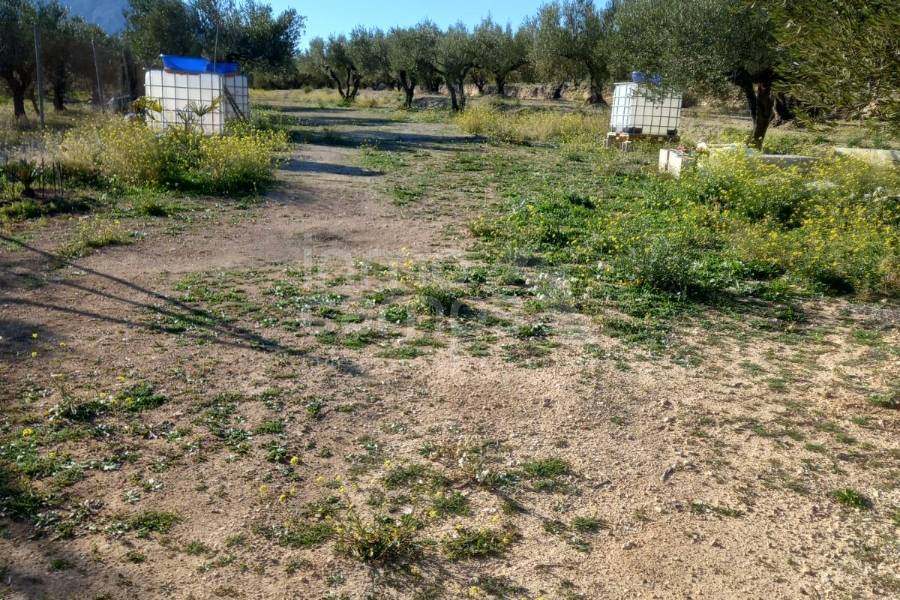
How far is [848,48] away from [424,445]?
11.9 ft

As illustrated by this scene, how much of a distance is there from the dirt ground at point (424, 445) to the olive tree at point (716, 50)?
8275 mm

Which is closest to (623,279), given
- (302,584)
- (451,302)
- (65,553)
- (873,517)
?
(451,302)

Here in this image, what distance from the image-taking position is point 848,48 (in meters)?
4.37

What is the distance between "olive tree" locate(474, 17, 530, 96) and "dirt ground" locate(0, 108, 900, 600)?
29006 millimetres

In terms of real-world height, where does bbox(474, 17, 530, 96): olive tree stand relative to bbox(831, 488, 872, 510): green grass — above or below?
above

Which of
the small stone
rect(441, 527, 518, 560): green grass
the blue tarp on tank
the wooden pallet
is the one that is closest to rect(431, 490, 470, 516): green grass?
rect(441, 527, 518, 560): green grass

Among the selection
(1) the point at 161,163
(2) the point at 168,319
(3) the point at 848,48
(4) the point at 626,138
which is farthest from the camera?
(4) the point at 626,138

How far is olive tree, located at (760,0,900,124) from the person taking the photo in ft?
13.8

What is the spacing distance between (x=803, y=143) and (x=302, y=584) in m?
16.9

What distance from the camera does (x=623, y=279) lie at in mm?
6754

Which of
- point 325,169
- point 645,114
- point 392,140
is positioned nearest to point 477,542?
point 325,169

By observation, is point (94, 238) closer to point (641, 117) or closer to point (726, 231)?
point (726, 231)

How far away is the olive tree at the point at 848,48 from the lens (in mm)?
4191

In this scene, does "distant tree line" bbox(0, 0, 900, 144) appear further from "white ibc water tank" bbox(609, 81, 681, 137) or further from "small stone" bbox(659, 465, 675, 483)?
"small stone" bbox(659, 465, 675, 483)
